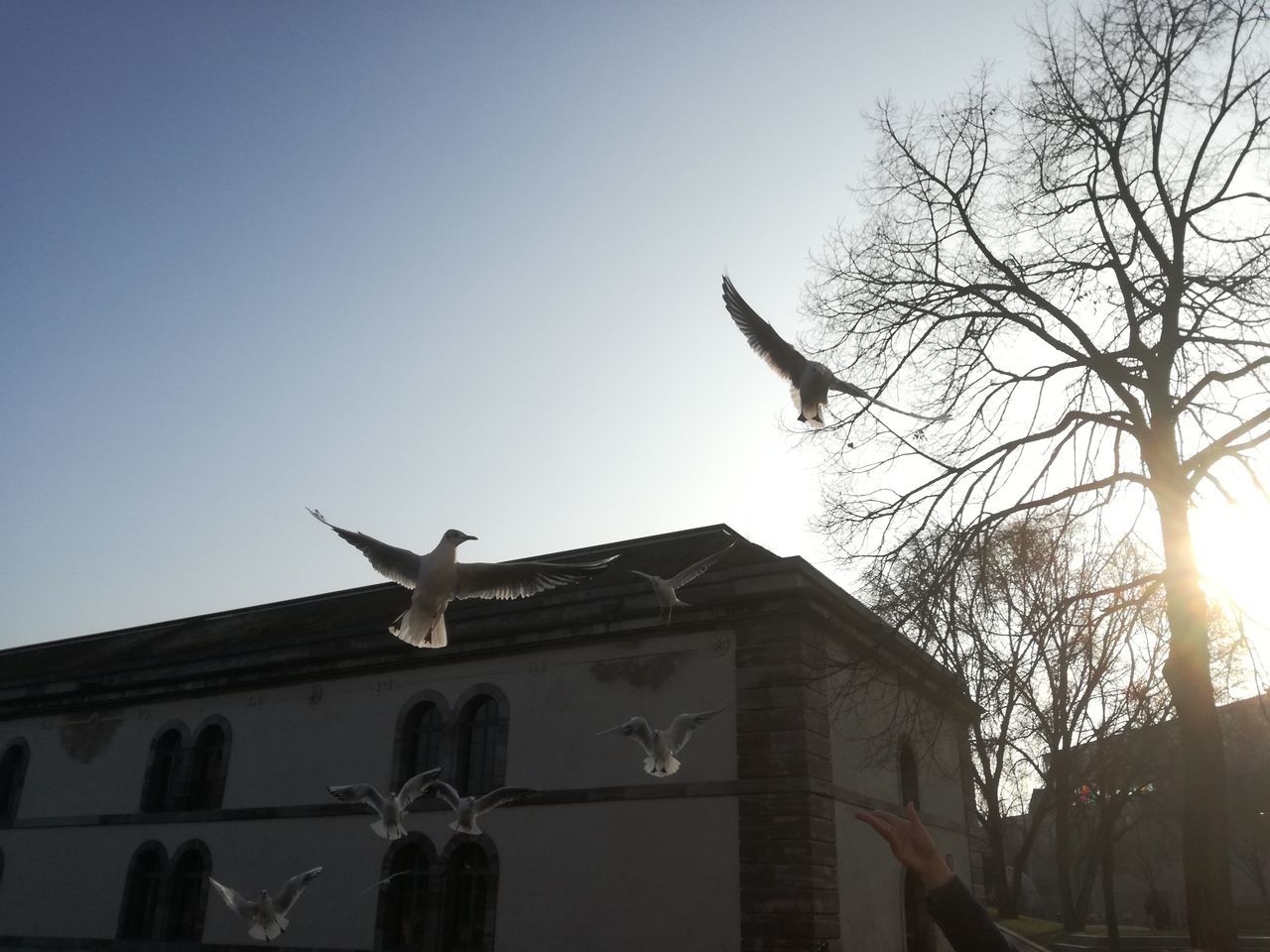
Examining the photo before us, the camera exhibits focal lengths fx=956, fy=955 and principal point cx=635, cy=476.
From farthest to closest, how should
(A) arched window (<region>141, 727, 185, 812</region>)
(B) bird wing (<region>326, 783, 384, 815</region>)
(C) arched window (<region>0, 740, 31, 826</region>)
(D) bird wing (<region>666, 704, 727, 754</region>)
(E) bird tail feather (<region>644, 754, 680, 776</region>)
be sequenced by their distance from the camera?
(C) arched window (<region>0, 740, 31, 826</region>) → (A) arched window (<region>141, 727, 185, 812</region>) → (B) bird wing (<region>326, 783, 384, 815</region>) → (D) bird wing (<region>666, 704, 727, 754</region>) → (E) bird tail feather (<region>644, 754, 680, 776</region>)

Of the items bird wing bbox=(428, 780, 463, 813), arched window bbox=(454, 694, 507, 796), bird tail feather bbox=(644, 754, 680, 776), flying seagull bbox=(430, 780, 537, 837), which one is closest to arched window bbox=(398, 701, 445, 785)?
arched window bbox=(454, 694, 507, 796)

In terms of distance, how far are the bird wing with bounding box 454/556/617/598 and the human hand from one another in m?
7.57

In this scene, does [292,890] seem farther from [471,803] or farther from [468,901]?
[471,803]

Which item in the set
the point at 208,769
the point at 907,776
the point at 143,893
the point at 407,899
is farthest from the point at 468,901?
the point at 143,893

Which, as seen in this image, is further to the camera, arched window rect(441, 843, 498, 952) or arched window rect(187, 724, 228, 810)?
arched window rect(187, 724, 228, 810)

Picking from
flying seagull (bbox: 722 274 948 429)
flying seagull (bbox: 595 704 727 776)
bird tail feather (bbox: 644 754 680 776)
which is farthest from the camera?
bird tail feather (bbox: 644 754 680 776)

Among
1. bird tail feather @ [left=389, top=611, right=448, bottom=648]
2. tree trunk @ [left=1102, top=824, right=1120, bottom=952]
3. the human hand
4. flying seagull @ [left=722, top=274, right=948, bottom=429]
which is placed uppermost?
flying seagull @ [left=722, top=274, right=948, bottom=429]

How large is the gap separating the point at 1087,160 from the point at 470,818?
1328 cm

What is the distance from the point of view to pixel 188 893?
21.1m

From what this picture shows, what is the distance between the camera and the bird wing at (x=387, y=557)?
416 inches

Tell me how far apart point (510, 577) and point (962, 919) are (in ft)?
28.0

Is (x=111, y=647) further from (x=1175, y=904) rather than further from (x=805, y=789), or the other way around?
(x=1175, y=904)

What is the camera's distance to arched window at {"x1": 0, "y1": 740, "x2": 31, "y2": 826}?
984 inches

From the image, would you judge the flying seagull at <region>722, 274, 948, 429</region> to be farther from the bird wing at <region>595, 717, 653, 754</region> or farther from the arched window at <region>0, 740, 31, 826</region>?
the arched window at <region>0, 740, 31, 826</region>
